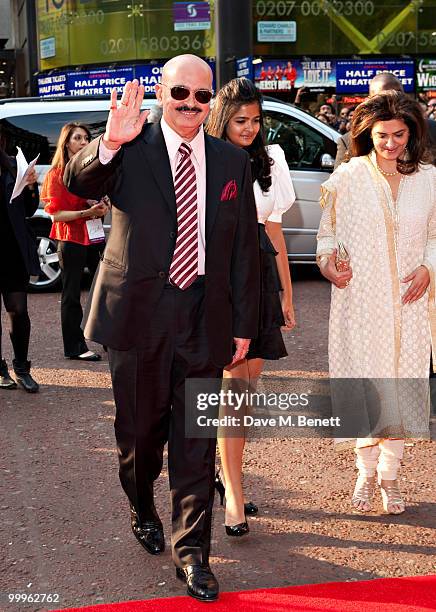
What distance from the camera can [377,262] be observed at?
16.3 ft

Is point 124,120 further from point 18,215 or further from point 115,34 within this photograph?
point 115,34

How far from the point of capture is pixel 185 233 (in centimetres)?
411

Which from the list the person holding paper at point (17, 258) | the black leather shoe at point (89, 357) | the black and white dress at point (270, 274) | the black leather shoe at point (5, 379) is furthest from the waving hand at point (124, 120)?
the black leather shoe at point (89, 357)

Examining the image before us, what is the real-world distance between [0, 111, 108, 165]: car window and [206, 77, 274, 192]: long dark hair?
718cm

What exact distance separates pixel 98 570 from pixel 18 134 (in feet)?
27.3

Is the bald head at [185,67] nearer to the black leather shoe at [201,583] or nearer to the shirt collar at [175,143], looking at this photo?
the shirt collar at [175,143]

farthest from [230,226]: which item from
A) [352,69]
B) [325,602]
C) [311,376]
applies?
[352,69]

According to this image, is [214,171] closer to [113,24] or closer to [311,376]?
[311,376]

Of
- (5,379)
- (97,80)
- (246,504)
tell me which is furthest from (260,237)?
(97,80)

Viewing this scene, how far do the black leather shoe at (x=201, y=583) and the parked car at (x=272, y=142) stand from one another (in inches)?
314

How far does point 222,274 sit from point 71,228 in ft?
14.7

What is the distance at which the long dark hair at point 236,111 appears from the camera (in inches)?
186

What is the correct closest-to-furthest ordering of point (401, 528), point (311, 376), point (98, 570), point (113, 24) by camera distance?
point (98, 570)
point (401, 528)
point (311, 376)
point (113, 24)

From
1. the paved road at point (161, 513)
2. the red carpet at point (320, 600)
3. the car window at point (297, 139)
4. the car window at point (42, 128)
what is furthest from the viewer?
the car window at point (297, 139)
